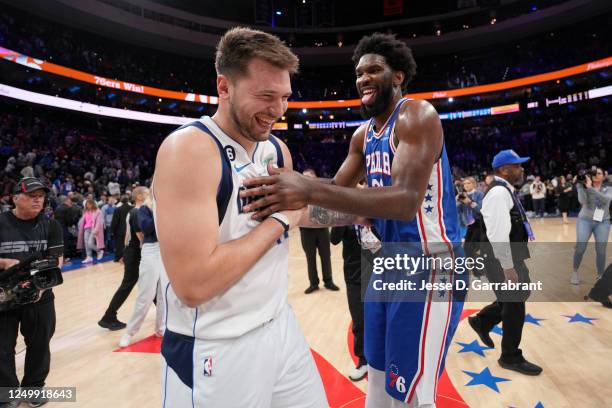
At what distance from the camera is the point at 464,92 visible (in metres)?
26.2

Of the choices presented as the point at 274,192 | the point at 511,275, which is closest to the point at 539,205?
the point at 511,275

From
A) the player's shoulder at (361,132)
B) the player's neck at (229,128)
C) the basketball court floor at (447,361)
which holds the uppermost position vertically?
the player's shoulder at (361,132)

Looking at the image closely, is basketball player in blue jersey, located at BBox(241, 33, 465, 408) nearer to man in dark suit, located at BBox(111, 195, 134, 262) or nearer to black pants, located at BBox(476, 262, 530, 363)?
black pants, located at BBox(476, 262, 530, 363)

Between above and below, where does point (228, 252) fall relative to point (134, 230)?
above

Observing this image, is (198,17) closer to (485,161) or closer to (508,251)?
(485,161)

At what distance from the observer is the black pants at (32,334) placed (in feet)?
10.8

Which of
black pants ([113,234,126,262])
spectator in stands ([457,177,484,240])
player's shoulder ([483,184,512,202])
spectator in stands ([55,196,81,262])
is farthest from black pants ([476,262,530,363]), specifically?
spectator in stands ([55,196,81,262])

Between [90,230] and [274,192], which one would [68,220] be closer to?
[90,230]

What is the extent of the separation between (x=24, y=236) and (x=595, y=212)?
7.20m

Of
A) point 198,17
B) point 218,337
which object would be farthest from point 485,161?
point 218,337

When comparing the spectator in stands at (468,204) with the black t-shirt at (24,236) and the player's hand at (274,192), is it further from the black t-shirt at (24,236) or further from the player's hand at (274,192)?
the black t-shirt at (24,236)

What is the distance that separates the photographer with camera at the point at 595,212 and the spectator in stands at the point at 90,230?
1021 cm

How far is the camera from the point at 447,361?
12.5 feet
